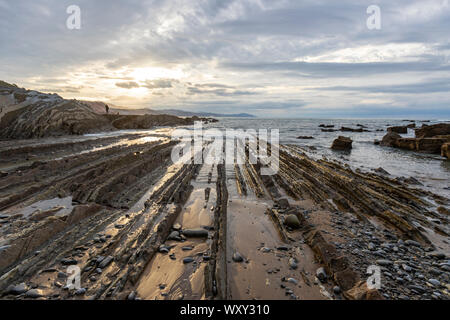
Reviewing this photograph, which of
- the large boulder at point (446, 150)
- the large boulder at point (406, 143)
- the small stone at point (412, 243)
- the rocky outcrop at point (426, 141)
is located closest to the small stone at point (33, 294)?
the small stone at point (412, 243)

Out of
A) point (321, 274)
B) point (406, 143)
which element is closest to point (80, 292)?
point (321, 274)

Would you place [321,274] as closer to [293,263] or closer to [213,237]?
[293,263]

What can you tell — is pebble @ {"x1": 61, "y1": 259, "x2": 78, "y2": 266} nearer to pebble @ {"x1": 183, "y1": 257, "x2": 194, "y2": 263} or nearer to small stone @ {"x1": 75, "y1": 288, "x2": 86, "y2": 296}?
small stone @ {"x1": 75, "y1": 288, "x2": 86, "y2": 296}

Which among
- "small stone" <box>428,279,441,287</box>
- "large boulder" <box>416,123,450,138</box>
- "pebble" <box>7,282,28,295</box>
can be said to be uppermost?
"large boulder" <box>416,123,450,138</box>

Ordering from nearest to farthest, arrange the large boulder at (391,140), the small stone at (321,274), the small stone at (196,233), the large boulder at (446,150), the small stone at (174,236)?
the small stone at (321,274)
the small stone at (174,236)
the small stone at (196,233)
the large boulder at (446,150)
the large boulder at (391,140)

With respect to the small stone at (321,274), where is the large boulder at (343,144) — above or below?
above

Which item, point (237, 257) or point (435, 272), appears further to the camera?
point (237, 257)

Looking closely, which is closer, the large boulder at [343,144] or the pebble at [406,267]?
the pebble at [406,267]

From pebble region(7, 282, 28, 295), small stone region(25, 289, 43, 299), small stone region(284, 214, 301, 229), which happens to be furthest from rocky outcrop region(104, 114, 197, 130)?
small stone region(284, 214, 301, 229)

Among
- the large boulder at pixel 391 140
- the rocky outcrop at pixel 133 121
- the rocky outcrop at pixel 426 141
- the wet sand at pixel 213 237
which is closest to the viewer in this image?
the wet sand at pixel 213 237

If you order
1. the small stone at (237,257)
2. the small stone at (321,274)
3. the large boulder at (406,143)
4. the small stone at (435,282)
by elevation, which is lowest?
the small stone at (435,282)

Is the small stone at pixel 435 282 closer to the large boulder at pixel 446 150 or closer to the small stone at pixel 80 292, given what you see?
the small stone at pixel 80 292

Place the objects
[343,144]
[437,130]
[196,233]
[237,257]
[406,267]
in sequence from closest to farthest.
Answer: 1. [406,267]
2. [237,257]
3. [196,233]
4. [343,144]
5. [437,130]
